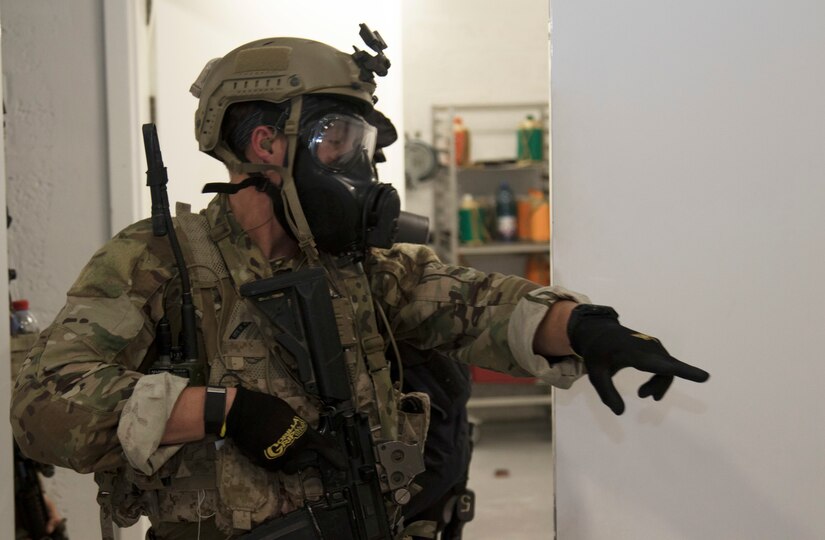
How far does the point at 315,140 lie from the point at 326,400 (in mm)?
439

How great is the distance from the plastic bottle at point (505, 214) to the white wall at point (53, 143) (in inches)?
119

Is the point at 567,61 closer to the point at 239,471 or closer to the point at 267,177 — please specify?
the point at 267,177

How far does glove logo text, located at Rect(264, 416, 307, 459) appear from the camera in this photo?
1.23 m

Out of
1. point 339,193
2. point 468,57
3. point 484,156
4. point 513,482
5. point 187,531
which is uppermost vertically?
point 468,57

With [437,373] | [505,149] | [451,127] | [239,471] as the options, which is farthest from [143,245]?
[505,149]

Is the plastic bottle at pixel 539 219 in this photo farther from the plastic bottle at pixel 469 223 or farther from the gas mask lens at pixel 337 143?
the gas mask lens at pixel 337 143

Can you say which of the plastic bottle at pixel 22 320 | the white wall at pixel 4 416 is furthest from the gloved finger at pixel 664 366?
the plastic bottle at pixel 22 320

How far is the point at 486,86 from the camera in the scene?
549 cm

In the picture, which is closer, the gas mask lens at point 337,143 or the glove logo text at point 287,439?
the glove logo text at point 287,439

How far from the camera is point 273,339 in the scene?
1.39m

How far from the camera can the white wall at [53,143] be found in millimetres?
2422

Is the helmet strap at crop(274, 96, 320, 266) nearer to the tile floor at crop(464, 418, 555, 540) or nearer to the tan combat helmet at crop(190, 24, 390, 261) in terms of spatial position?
the tan combat helmet at crop(190, 24, 390, 261)

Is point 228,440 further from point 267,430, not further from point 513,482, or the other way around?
point 513,482

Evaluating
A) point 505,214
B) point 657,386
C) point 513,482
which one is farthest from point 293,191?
point 505,214
